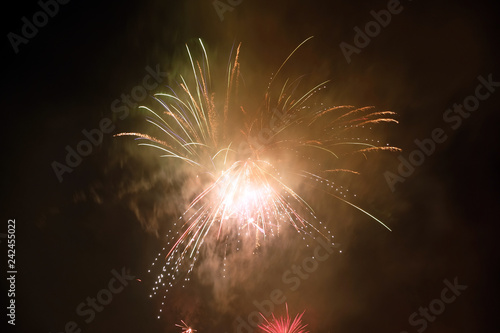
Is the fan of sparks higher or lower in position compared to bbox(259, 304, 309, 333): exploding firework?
higher

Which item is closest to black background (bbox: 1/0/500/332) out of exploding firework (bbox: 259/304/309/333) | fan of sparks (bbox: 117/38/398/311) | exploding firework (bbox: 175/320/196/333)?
exploding firework (bbox: 175/320/196/333)

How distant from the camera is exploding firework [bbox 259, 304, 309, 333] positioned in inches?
248

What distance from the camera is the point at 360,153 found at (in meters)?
6.13

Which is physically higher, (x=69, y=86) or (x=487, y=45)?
(x=69, y=86)

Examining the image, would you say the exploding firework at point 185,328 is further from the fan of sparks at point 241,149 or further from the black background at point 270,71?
the fan of sparks at point 241,149

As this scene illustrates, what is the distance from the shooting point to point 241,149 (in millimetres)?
5906

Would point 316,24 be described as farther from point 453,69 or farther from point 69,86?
point 69,86

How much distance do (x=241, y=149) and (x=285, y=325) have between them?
3239 mm

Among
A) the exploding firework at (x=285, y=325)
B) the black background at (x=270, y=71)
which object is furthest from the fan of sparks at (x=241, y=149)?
the exploding firework at (x=285, y=325)

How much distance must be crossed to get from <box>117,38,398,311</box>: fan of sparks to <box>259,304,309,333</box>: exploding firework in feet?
4.87

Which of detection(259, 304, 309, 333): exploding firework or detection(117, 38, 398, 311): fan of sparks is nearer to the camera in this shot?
detection(117, 38, 398, 311): fan of sparks

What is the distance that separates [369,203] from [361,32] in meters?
2.91

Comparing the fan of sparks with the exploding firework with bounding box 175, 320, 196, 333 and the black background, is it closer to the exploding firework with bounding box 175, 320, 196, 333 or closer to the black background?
the black background

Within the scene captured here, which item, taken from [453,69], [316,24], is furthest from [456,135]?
[316,24]
